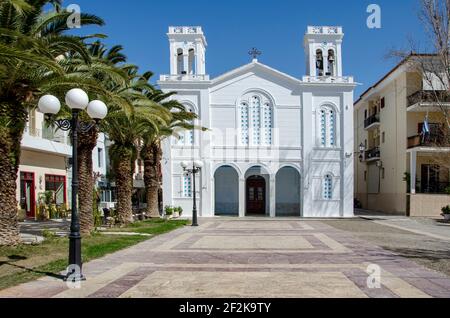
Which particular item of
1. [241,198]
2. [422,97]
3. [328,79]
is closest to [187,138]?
[241,198]

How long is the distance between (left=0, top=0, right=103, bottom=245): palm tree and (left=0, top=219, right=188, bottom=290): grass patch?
92 cm

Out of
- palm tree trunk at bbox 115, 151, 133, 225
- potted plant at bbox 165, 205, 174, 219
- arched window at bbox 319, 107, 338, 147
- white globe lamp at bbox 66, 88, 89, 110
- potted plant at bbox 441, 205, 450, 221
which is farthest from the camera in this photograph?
arched window at bbox 319, 107, 338, 147

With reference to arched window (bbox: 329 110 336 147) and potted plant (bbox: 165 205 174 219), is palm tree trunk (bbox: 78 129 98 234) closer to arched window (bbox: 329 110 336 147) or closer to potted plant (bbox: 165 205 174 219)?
potted plant (bbox: 165 205 174 219)

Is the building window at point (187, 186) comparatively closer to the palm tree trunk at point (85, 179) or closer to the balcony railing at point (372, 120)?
the palm tree trunk at point (85, 179)

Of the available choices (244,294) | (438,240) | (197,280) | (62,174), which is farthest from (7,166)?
(62,174)

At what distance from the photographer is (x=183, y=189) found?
113 feet

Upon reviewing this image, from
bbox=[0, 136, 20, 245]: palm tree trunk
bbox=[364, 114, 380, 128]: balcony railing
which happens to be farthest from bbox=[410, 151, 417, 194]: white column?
bbox=[0, 136, 20, 245]: palm tree trunk

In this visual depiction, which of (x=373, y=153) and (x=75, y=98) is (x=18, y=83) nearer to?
(x=75, y=98)

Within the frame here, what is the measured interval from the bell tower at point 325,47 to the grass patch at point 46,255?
2224 cm

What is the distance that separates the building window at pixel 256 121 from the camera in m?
34.6

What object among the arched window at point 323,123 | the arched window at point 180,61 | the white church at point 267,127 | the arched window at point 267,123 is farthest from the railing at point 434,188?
the arched window at point 180,61

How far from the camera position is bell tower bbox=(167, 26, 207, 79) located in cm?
3497
